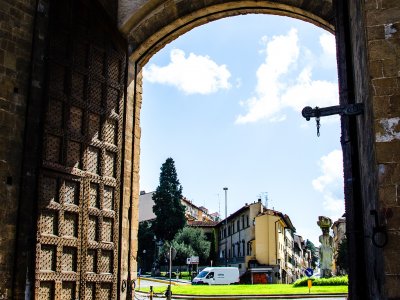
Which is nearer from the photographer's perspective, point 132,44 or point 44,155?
point 44,155

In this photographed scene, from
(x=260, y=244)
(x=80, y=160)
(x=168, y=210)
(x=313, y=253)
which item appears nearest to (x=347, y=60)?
(x=80, y=160)

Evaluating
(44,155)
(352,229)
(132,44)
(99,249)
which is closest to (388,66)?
(352,229)

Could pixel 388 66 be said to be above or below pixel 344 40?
below

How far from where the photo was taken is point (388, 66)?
5195 millimetres

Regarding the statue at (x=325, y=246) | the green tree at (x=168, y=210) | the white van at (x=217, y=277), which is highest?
the green tree at (x=168, y=210)

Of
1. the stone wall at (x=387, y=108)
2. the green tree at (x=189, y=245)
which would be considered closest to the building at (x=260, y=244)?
the green tree at (x=189, y=245)

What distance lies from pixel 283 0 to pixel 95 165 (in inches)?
202

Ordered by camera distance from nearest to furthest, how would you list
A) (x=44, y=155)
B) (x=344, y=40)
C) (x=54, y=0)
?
(x=344, y=40) → (x=44, y=155) → (x=54, y=0)

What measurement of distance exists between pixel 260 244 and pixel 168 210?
35.2 feet

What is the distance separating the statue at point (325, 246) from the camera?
1169 inches

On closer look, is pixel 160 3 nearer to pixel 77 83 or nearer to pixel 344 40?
pixel 77 83

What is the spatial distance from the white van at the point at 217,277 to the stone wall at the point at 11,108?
32.9 m

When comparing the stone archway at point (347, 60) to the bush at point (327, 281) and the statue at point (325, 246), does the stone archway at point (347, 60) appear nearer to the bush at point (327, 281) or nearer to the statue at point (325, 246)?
the bush at point (327, 281)

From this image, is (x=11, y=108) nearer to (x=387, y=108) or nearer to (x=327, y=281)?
(x=387, y=108)
